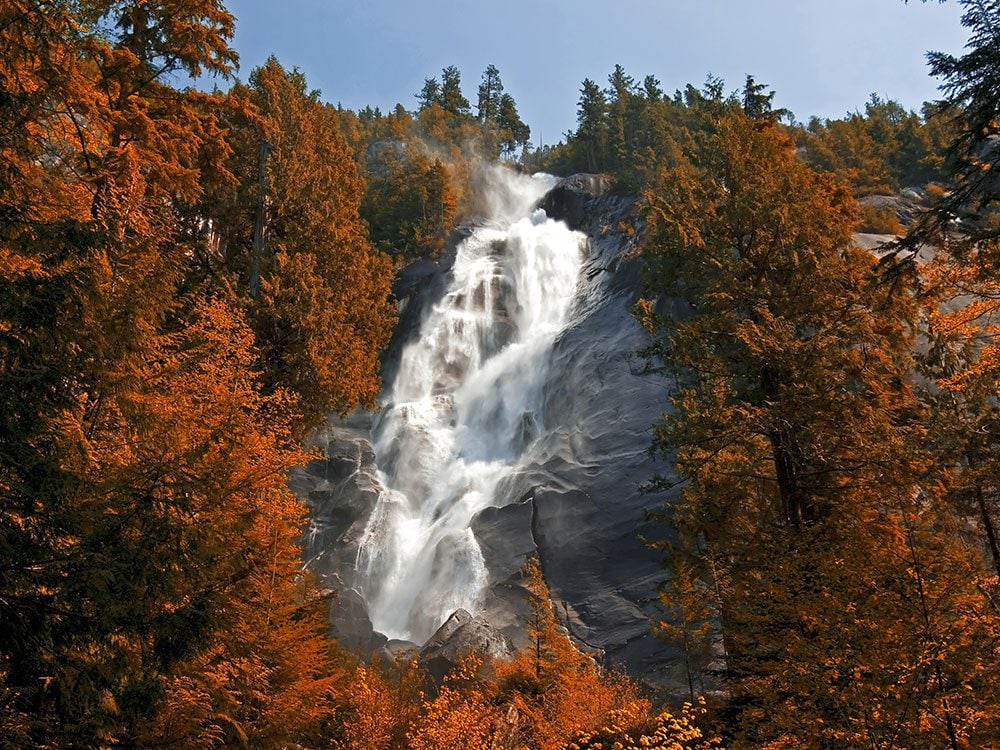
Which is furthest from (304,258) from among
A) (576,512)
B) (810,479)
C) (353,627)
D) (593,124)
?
(593,124)

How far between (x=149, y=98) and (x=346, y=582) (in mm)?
19612

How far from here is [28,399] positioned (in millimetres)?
4586

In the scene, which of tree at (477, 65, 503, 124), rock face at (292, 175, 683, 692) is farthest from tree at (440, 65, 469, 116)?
rock face at (292, 175, 683, 692)

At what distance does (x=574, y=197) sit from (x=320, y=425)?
41.8 m

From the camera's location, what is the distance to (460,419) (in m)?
33.4

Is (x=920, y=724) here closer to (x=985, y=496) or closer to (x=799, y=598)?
(x=799, y=598)

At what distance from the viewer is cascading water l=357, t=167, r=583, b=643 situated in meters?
24.8

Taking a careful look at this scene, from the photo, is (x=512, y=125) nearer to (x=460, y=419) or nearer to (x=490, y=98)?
(x=490, y=98)

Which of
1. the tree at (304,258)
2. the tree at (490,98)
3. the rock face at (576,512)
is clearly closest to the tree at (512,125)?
the tree at (490,98)

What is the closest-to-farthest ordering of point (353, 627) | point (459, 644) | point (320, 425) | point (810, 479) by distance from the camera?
point (810, 479)
point (320, 425)
point (459, 644)
point (353, 627)

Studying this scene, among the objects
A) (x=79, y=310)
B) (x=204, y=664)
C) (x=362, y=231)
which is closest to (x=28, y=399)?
(x=79, y=310)

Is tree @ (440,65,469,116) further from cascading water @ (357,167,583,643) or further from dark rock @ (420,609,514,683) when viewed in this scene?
dark rock @ (420,609,514,683)

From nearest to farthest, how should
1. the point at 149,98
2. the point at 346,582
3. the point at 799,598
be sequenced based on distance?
the point at 799,598 → the point at 149,98 → the point at 346,582

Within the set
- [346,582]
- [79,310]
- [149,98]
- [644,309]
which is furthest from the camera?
[346,582]
